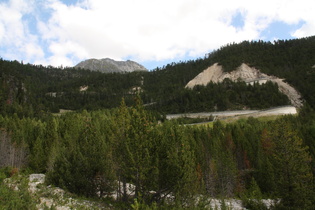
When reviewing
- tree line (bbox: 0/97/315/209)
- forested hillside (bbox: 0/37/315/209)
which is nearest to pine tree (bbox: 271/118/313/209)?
tree line (bbox: 0/97/315/209)

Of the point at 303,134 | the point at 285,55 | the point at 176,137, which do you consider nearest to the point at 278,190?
the point at 176,137

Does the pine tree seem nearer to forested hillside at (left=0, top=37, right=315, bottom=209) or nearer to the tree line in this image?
the tree line

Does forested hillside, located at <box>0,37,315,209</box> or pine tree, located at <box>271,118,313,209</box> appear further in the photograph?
pine tree, located at <box>271,118,313,209</box>

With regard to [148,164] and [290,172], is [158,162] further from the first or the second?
[290,172]

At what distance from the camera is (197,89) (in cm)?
16962

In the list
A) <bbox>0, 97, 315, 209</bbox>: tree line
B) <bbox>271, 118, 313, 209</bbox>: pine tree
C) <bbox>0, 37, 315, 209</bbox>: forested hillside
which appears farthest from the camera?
<bbox>271, 118, 313, 209</bbox>: pine tree

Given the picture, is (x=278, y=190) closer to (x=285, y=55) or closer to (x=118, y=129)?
Answer: (x=118, y=129)

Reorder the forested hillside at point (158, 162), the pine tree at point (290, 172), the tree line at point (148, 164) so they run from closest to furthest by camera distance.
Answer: the tree line at point (148, 164) → the forested hillside at point (158, 162) → the pine tree at point (290, 172)

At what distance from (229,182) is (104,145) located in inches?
1123

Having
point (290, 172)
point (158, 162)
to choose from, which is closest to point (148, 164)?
point (158, 162)

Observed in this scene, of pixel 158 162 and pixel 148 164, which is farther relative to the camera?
pixel 158 162

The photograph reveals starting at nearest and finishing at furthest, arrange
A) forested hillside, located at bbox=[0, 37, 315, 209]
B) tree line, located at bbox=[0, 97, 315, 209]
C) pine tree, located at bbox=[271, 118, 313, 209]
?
tree line, located at bbox=[0, 97, 315, 209]
forested hillside, located at bbox=[0, 37, 315, 209]
pine tree, located at bbox=[271, 118, 313, 209]

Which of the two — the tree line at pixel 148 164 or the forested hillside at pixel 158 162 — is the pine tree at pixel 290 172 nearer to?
the tree line at pixel 148 164

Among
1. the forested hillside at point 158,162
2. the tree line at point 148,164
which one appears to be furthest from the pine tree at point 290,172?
the forested hillside at point 158,162
